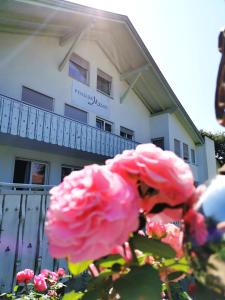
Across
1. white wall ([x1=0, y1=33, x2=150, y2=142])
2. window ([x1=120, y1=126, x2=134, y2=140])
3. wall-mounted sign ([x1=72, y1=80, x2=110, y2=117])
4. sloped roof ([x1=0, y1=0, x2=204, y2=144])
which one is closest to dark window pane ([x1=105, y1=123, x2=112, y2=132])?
white wall ([x1=0, y1=33, x2=150, y2=142])

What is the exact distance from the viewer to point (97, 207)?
47cm

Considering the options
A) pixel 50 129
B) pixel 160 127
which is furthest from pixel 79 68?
pixel 160 127

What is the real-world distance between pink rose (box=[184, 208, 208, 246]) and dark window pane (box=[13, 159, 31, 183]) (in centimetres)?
847

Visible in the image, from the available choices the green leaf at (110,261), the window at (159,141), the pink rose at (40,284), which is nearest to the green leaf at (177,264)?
the green leaf at (110,261)

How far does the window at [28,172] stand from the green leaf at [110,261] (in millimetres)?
8252

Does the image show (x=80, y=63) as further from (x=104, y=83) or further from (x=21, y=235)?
(x=21, y=235)

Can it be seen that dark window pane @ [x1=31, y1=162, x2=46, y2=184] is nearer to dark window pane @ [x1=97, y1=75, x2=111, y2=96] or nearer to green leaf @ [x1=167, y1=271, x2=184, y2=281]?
dark window pane @ [x1=97, y1=75, x2=111, y2=96]

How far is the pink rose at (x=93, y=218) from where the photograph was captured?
0.45 meters

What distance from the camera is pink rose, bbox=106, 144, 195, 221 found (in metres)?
0.51

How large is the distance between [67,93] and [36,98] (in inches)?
60.9

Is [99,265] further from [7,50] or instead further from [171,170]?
[7,50]

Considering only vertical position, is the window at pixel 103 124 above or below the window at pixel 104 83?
below

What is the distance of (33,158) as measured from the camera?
882 centimetres

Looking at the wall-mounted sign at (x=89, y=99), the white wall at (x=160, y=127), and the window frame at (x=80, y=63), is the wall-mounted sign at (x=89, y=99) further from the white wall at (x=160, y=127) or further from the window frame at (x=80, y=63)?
the white wall at (x=160, y=127)
